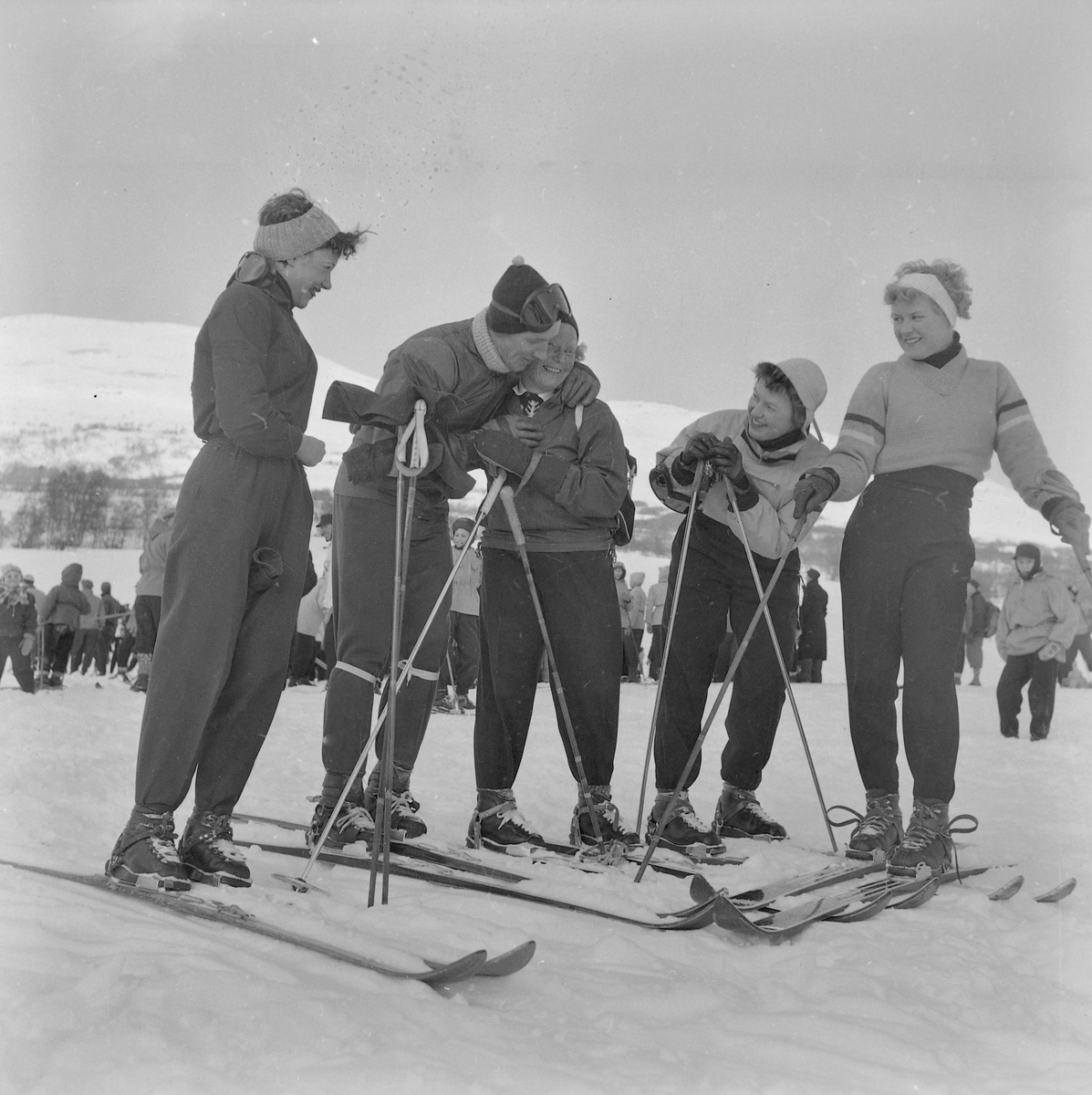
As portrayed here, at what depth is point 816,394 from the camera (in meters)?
3.44

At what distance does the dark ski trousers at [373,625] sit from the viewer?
3029 millimetres

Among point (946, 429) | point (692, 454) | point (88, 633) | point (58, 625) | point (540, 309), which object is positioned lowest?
point (88, 633)

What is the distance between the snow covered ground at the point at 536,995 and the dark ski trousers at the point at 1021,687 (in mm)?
4368

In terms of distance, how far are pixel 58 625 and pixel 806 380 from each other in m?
7.94

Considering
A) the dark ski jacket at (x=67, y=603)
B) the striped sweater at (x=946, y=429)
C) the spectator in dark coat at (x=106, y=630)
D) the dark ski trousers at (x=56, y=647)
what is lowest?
the spectator in dark coat at (x=106, y=630)

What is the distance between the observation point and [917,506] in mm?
3248

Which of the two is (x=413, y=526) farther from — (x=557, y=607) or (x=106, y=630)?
(x=106, y=630)

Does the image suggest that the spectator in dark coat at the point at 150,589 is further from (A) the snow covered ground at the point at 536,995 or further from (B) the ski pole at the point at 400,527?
(B) the ski pole at the point at 400,527

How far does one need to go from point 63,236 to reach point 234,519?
2.97 feet

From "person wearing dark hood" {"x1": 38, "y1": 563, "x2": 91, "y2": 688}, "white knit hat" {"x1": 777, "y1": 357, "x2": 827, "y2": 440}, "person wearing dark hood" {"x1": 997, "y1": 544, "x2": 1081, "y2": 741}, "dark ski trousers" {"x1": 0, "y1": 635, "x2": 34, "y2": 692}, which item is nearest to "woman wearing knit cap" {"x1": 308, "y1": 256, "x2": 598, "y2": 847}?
"white knit hat" {"x1": 777, "y1": 357, "x2": 827, "y2": 440}

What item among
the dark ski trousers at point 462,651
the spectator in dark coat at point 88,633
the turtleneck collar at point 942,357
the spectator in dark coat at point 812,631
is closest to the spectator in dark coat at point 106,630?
the spectator in dark coat at point 88,633

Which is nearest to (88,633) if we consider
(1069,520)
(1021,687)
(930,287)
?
(1021,687)

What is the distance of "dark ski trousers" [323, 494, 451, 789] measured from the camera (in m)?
3.03

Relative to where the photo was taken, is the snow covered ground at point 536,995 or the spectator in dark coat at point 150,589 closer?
the snow covered ground at point 536,995
